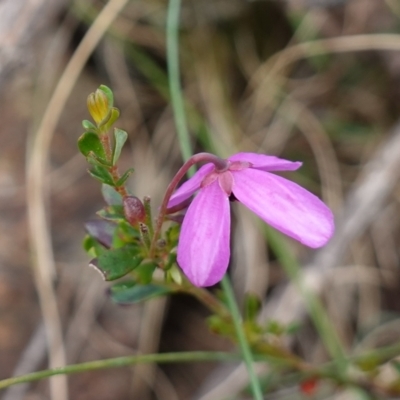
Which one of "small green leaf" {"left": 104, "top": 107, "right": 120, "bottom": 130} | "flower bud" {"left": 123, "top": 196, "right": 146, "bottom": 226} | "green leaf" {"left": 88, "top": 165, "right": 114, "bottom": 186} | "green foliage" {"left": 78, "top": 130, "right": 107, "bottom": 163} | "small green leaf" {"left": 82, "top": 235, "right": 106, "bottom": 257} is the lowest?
"flower bud" {"left": 123, "top": 196, "right": 146, "bottom": 226}

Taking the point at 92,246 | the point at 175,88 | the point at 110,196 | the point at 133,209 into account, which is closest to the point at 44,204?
the point at 175,88

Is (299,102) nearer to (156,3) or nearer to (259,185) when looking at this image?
(156,3)

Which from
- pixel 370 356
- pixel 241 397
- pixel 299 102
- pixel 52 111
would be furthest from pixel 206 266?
pixel 299 102

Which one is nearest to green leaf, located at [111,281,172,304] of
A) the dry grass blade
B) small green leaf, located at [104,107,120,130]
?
small green leaf, located at [104,107,120,130]

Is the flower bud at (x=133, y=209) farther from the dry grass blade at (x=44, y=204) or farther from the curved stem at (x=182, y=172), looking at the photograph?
the dry grass blade at (x=44, y=204)

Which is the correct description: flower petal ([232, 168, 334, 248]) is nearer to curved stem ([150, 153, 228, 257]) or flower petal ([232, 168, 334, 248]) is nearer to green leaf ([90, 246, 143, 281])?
curved stem ([150, 153, 228, 257])
